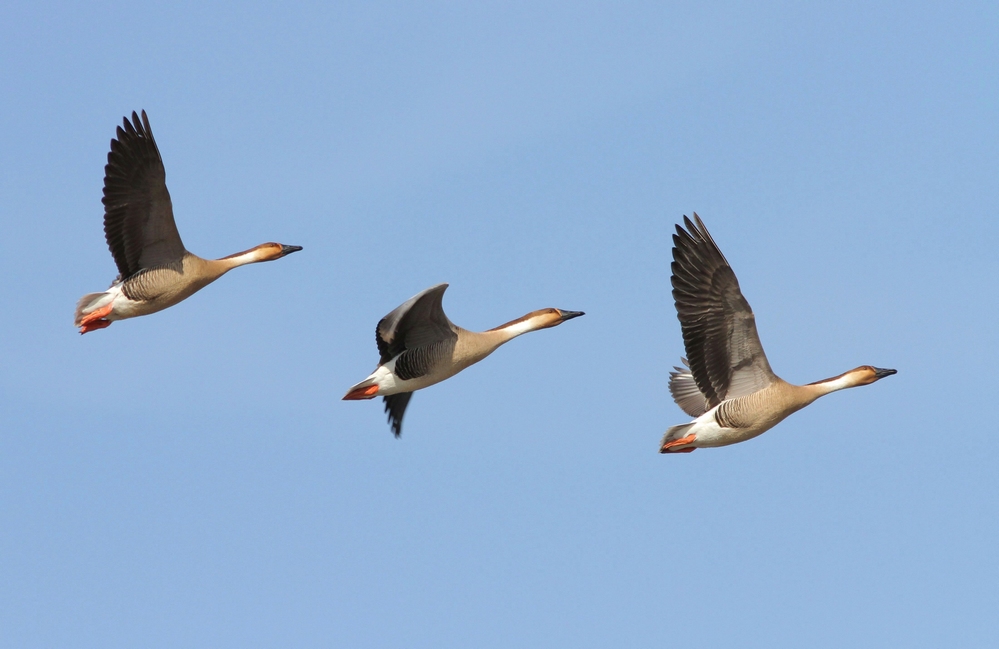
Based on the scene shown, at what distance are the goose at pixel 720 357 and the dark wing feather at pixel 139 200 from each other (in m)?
5.55

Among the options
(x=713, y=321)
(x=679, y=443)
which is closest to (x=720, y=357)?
(x=713, y=321)

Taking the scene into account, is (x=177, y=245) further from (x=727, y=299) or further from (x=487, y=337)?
(x=727, y=299)

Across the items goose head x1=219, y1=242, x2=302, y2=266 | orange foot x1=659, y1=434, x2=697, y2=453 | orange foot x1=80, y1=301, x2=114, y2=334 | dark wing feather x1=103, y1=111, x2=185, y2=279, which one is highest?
dark wing feather x1=103, y1=111, x2=185, y2=279

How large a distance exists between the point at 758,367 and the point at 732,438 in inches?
30.6

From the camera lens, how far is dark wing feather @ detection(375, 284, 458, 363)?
48.3ft

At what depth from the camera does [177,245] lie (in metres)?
16.3

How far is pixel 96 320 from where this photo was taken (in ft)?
54.9

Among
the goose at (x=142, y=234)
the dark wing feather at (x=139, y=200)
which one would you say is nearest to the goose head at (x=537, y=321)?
the goose at (x=142, y=234)

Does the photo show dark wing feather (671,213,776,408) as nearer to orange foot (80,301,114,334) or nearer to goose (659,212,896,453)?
goose (659,212,896,453)

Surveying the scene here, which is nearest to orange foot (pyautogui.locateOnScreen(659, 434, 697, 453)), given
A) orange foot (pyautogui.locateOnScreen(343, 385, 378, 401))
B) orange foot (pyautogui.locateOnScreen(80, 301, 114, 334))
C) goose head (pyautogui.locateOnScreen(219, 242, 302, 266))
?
orange foot (pyautogui.locateOnScreen(343, 385, 378, 401))

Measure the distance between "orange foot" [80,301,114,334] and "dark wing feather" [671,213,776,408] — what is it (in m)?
6.27

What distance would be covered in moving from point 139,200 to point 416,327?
350 centimetres

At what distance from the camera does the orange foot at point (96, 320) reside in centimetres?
1659

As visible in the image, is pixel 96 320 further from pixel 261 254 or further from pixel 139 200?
pixel 261 254
